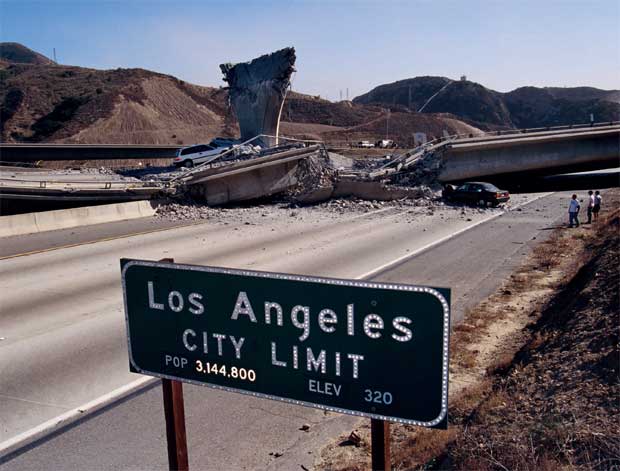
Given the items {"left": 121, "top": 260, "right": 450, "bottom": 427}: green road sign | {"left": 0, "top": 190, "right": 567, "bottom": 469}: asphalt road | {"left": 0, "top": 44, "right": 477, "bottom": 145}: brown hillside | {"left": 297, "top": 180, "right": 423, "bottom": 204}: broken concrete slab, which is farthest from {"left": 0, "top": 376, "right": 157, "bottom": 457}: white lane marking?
{"left": 0, "top": 44, "right": 477, "bottom": 145}: brown hillside

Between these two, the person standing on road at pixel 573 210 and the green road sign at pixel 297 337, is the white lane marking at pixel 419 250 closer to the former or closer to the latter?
the person standing on road at pixel 573 210

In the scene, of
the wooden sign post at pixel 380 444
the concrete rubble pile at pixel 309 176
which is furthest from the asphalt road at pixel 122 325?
the concrete rubble pile at pixel 309 176

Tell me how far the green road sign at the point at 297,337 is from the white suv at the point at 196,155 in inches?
1418

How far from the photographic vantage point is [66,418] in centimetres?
753

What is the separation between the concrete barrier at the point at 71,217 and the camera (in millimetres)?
21891

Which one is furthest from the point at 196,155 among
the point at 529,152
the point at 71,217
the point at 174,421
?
the point at 174,421

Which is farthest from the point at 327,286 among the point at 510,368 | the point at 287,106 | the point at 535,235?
the point at 287,106

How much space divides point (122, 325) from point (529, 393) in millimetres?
7489

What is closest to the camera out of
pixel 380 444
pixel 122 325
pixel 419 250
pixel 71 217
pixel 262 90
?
pixel 380 444

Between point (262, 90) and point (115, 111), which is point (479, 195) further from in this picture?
point (115, 111)

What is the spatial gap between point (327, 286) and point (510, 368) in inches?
241

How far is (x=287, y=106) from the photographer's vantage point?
13488 centimetres

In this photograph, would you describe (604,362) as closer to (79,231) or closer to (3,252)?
(3,252)

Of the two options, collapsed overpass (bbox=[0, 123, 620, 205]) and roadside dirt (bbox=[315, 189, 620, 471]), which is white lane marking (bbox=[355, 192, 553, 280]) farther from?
collapsed overpass (bbox=[0, 123, 620, 205])
